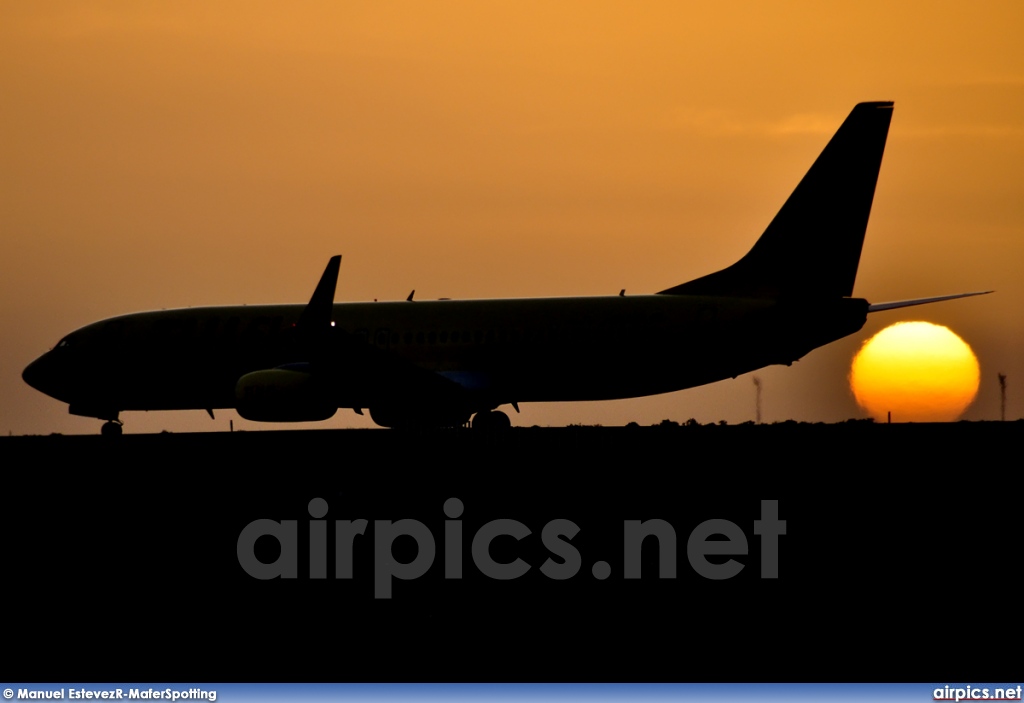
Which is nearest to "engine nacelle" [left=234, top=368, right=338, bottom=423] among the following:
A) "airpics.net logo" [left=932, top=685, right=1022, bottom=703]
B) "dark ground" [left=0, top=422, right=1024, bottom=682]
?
"dark ground" [left=0, top=422, right=1024, bottom=682]

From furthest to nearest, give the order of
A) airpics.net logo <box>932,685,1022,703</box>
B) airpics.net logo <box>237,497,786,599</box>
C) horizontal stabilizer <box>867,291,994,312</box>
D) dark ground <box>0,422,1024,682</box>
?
horizontal stabilizer <box>867,291,994,312</box>
airpics.net logo <box>237,497,786,599</box>
dark ground <box>0,422,1024,682</box>
airpics.net logo <box>932,685,1022,703</box>

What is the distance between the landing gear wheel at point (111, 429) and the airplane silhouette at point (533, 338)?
2.01 meters

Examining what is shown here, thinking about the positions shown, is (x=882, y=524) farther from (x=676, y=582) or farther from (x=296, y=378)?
(x=296, y=378)

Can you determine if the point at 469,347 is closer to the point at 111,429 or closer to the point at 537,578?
the point at 111,429

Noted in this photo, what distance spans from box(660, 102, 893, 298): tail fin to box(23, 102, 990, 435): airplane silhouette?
0.12ft

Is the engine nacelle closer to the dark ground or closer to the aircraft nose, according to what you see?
the dark ground

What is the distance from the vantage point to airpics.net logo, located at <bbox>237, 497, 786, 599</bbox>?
16078 millimetres

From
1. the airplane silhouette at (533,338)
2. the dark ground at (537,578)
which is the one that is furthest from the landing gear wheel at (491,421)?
the dark ground at (537,578)

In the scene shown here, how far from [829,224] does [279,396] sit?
1501 cm

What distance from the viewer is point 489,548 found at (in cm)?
1744

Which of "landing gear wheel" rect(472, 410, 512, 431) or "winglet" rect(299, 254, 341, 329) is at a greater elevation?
"winglet" rect(299, 254, 341, 329)

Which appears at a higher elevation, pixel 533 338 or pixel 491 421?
pixel 533 338

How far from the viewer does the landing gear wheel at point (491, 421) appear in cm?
3772

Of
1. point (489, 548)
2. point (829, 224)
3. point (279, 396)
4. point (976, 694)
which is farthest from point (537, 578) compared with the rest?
point (829, 224)
